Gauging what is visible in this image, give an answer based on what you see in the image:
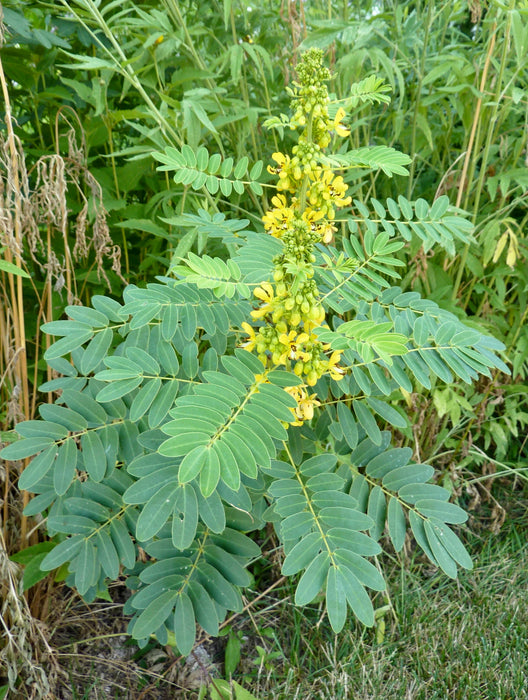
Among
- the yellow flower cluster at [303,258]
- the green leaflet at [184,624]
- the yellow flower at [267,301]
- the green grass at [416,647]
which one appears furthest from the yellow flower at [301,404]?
the green grass at [416,647]

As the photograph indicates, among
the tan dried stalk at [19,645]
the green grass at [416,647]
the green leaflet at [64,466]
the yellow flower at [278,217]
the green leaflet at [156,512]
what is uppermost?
the yellow flower at [278,217]

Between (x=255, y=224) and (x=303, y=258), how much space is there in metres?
0.71

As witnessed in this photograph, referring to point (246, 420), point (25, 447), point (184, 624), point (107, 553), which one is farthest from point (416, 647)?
point (25, 447)

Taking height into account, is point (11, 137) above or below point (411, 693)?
above

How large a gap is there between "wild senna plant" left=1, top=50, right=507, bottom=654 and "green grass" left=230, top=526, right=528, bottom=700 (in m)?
0.51

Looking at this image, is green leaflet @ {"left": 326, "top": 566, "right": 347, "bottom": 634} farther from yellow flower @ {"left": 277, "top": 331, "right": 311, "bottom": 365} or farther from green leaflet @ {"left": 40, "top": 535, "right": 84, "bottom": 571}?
green leaflet @ {"left": 40, "top": 535, "right": 84, "bottom": 571}

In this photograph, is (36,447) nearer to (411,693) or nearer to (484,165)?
(411,693)

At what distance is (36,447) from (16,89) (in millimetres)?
1151

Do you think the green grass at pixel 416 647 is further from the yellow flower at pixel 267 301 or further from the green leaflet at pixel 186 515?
the yellow flower at pixel 267 301

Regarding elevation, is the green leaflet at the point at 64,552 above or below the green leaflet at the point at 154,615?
above

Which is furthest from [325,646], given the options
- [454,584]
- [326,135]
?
[326,135]

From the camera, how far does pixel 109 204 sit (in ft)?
5.32

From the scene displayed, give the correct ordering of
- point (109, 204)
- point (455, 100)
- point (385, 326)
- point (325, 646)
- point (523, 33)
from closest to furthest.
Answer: point (385, 326)
point (523, 33)
point (325, 646)
point (109, 204)
point (455, 100)

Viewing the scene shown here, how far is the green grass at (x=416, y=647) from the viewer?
4.50 feet
